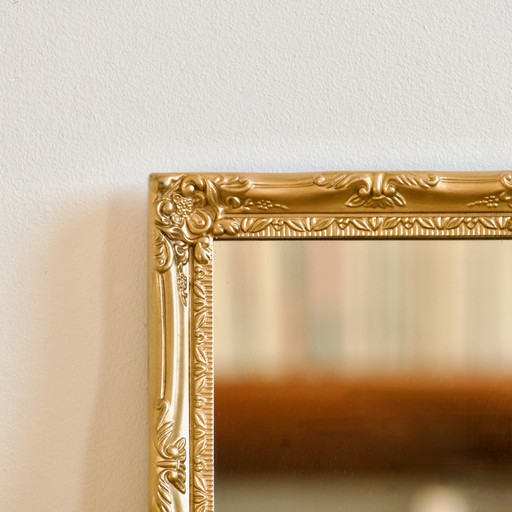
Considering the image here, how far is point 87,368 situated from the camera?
2.83 ft

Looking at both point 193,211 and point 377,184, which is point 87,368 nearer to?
point 193,211

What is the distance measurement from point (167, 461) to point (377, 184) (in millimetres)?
365

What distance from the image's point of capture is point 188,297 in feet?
2.74

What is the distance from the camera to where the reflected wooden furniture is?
827mm

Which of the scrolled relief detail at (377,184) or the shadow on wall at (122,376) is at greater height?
the scrolled relief detail at (377,184)

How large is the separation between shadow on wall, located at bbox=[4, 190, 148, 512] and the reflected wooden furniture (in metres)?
0.11

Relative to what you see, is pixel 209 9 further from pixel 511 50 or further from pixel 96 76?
pixel 511 50

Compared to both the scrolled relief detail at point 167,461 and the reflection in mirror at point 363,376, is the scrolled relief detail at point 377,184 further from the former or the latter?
the scrolled relief detail at point 167,461

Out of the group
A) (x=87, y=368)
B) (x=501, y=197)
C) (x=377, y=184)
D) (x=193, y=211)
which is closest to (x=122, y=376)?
(x=87, y=368)

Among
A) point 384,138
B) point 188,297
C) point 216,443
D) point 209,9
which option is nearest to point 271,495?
point 216,443

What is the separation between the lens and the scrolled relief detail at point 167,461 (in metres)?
0.81

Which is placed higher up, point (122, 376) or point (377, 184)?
point (377, 184)

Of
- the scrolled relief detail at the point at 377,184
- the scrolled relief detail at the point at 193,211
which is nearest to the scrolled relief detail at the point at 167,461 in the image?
the scrolled relief detail at the point at 193,211

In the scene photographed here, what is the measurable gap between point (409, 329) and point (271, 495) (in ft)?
0.75
